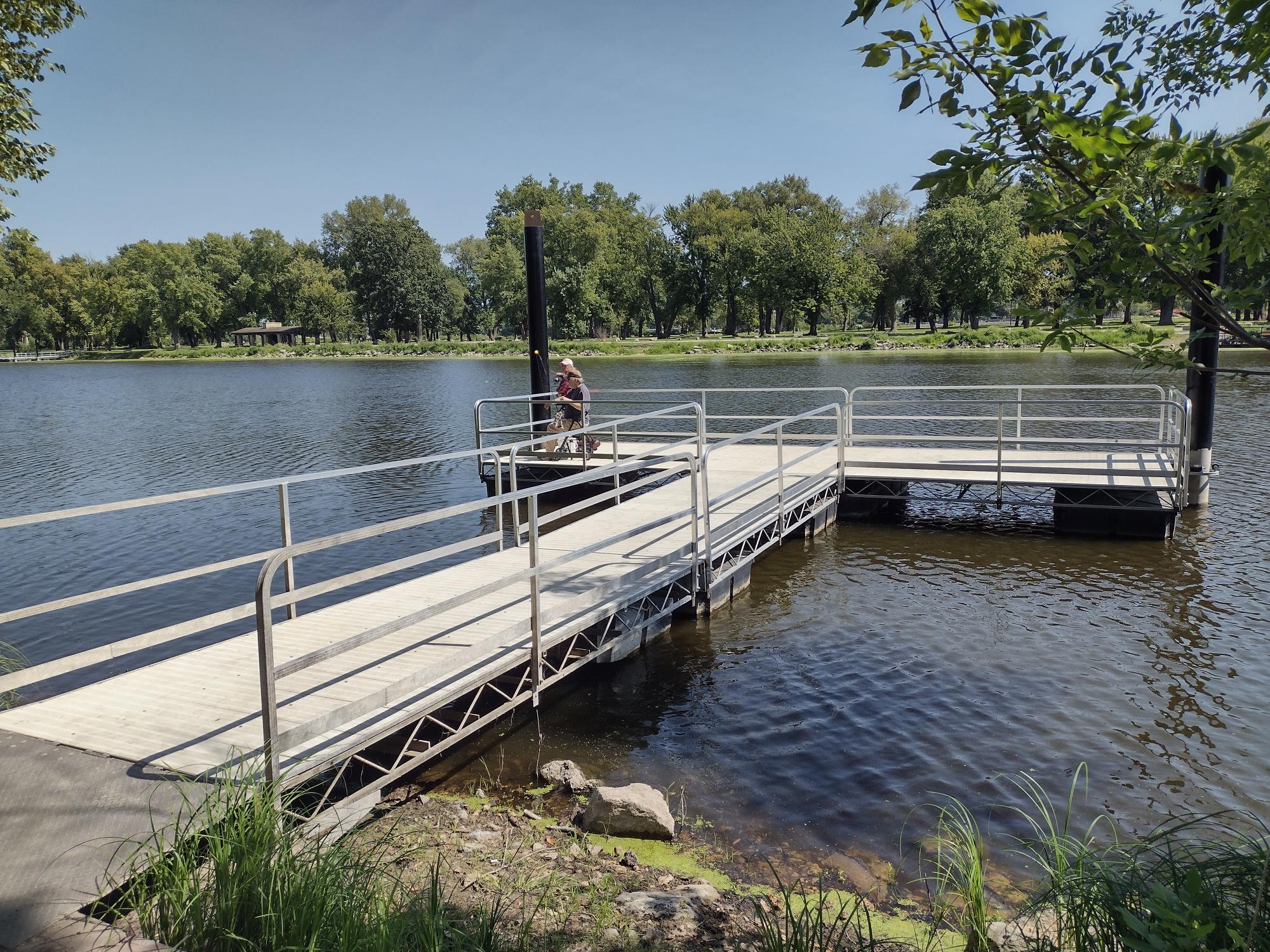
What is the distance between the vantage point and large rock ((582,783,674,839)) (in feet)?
18.3

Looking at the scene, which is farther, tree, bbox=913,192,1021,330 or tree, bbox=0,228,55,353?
tree, bbox=0,228,55,353

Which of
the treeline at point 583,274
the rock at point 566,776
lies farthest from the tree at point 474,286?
the rock at point 566,776

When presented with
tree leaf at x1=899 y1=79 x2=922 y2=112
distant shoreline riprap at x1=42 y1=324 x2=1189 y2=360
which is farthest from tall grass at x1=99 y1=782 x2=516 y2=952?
distant shoreline riprap at x1=42 y1=324 x2=1189 y2=360

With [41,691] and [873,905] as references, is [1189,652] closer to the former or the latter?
[873,905]

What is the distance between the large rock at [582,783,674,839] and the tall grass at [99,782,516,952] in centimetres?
176

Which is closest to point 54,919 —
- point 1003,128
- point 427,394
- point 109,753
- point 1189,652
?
point 109,753

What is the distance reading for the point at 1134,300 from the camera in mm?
3291

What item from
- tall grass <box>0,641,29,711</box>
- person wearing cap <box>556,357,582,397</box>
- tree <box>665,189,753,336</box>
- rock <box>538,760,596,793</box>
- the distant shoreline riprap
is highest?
tree <box>665,189,753,336</box>

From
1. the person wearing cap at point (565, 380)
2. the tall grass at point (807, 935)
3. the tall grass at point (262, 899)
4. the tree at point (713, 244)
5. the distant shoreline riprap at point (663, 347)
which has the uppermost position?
the tree at point (713, 244)

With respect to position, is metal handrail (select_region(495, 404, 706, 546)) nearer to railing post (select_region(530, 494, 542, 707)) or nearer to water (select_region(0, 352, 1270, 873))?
railing post (select_region(530, 494, 542, 707))

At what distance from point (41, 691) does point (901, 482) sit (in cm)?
1180

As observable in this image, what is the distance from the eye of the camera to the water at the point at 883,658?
6422mm

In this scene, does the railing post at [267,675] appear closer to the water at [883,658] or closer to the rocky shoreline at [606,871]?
the rocky shoreline at [606,871]

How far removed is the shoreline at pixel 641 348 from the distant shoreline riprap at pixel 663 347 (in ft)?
0.22
